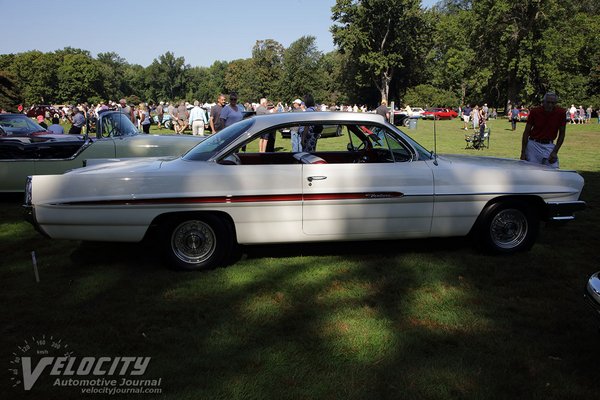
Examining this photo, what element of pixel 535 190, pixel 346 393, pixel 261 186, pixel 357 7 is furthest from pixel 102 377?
pixel 357 7

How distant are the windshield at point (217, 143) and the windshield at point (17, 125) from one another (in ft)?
31.9

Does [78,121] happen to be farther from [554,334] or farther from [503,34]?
[503,34]

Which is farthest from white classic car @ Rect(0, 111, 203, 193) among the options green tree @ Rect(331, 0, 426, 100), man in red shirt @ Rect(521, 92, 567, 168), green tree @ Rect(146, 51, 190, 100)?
green tree @ Rect(146, 51, 190, 100)

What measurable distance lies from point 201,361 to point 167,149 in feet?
18.5

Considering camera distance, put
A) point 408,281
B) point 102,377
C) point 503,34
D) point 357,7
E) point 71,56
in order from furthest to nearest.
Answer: point 71,56 < point 357,7 < point 503,34 < point 408,281 < point 102,377

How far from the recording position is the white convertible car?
15.5 ft

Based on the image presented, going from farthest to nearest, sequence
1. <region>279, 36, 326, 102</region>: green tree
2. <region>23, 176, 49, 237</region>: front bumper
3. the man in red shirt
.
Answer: <region>279, 36, 326, 102</region>: green tree < the man in red shirt < <region>23, 176, 49, 237</region>: front bumper

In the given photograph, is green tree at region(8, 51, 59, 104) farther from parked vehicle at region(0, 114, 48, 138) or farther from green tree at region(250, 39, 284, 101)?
parked vehicle at region(0, 114, 48, 138)

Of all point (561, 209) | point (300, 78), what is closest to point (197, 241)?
point (561, 209)

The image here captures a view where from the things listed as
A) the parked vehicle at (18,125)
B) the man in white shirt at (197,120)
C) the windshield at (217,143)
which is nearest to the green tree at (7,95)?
the man in white shirt at (197,120)

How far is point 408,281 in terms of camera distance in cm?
477

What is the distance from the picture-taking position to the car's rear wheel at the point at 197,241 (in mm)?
4875
